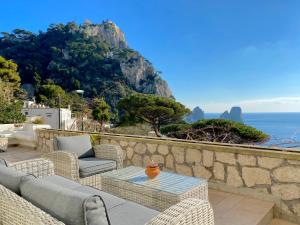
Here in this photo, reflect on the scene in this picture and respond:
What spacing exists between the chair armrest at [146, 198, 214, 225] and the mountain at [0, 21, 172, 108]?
31344 millimetres

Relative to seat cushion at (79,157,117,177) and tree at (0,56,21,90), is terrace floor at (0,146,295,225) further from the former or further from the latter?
tree at (0,56,21,90)

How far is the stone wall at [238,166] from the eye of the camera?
8.67 feet

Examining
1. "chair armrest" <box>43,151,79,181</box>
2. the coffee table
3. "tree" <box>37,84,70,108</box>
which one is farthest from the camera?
"tree" <box>37,84,70,108</box>

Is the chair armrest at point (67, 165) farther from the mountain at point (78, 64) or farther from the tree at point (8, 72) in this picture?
the mountain at point (78, 64)

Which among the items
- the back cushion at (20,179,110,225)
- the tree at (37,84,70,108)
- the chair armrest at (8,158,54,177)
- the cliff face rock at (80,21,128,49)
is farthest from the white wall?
the cliff face rock at (80,21,128,49)

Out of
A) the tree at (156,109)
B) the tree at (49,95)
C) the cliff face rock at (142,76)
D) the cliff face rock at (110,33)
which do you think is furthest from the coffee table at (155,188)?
the cliff face rock at (110,33)

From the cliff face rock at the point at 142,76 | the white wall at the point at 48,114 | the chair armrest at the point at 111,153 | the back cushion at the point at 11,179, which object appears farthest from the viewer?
the cliff face rock at the point at 142,76

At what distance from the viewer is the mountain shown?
3594 centimetres

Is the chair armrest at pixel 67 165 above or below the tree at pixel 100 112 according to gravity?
below

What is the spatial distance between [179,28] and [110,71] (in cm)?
2114

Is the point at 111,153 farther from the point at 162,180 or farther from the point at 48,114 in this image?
the point at 48,114

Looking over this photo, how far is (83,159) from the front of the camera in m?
3.48

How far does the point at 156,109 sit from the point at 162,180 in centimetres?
1604

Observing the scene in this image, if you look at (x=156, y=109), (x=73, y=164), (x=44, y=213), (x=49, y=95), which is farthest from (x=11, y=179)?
(x=49, y=95)
